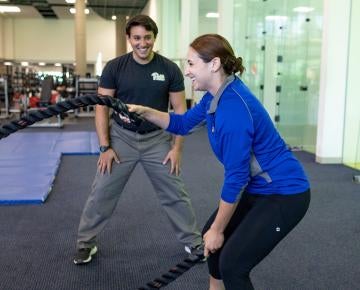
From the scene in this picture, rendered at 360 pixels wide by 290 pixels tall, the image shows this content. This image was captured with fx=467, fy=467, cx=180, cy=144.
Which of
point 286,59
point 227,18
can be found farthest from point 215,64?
point 227,18

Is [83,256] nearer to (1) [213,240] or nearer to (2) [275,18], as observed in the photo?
(1) [213,240]

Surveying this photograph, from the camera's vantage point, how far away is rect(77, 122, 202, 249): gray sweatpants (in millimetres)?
2754

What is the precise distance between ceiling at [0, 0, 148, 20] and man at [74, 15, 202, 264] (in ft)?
52.2

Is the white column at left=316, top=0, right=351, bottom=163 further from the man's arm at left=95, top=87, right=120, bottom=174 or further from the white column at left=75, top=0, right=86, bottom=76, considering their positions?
the white column at left=75, top=0, right=86, bottom=76

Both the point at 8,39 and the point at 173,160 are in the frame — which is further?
the point at 8,39

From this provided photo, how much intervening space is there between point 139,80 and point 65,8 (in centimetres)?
1844

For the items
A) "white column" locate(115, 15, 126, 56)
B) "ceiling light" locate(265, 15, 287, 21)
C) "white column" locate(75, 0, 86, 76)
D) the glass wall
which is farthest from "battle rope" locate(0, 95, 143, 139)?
"white column" locate(115, 15, 126, 56)

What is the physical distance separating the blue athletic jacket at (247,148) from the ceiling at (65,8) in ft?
55.9

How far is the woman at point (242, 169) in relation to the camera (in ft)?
5.15

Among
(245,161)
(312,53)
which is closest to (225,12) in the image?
(312,53)

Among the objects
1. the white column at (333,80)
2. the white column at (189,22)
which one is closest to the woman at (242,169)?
the white column at (333,80)

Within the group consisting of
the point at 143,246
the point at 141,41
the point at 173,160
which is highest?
the point at 141,41

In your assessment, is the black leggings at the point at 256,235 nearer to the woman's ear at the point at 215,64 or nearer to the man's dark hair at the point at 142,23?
the woman's ear at the point at 215,64

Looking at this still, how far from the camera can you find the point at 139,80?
A: 2658mm
